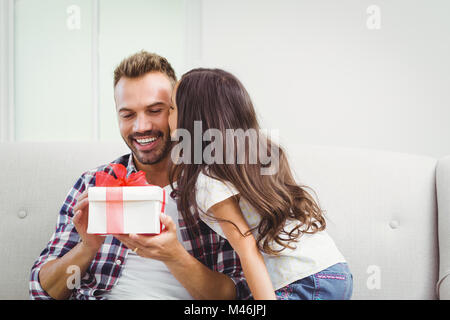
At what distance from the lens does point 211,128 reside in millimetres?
968

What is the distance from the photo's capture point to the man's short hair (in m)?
1.15

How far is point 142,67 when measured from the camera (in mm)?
1146

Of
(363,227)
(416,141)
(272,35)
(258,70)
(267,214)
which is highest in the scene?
(272,35)

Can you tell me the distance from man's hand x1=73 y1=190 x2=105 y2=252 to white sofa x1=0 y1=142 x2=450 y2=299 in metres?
0.34

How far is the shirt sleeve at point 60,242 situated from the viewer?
1.00 meters

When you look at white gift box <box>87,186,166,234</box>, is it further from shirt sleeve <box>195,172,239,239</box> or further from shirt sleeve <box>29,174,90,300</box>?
shirt sleeve <box>29,174,90,300</box>

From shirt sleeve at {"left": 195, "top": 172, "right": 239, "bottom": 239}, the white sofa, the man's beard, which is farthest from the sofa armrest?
the man's beard

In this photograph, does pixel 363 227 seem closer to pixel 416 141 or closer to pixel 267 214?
pixel 267 214

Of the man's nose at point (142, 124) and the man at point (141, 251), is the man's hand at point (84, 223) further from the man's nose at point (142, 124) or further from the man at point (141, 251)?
the man's nose at point (142, 124)

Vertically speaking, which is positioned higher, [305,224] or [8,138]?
[8,138]

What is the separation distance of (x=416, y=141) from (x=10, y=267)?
5.67ft

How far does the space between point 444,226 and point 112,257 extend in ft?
3.05

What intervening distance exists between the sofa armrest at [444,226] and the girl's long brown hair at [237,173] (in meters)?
0.40
